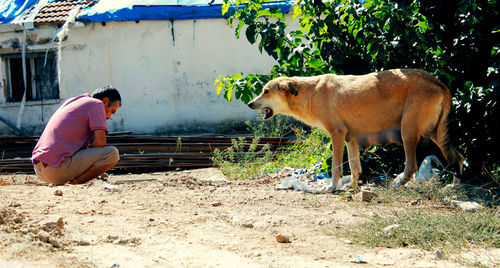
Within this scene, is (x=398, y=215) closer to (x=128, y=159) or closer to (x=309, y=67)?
(x=309, y=67)

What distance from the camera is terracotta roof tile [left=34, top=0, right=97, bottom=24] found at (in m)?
15.3

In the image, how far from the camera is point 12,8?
1612cm

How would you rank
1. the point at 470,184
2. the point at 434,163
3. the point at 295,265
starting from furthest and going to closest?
the point at 434,163, the point at 470,184, the point at 295,265

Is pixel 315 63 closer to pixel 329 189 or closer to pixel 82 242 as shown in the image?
pixel 329 189

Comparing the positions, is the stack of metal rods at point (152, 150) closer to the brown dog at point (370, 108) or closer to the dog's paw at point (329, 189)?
the brown dog at point (370, 108)

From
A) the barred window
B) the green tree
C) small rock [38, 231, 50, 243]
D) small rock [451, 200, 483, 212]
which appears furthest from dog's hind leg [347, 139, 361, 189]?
the barred window

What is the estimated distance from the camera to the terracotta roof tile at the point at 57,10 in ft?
50.2

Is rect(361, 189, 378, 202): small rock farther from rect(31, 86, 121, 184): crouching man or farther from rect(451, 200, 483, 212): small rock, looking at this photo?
rect(31, 86, 121, 184): crouching man

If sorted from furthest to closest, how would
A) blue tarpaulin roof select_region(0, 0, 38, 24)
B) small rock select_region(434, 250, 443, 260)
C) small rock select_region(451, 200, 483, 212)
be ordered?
blue tarpaulin roof select_region(0, 0, 38, 24), small rock select_region(451, 200, 483, 212), small rock select_region(434, 250, 443, 260)

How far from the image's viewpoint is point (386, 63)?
807 cm

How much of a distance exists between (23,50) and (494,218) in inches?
549

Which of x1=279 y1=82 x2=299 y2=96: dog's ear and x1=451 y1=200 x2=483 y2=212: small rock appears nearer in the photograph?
x1=451 y1=200 x2=483 y2=212: small rock

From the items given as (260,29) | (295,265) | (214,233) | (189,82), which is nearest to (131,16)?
(189,82)

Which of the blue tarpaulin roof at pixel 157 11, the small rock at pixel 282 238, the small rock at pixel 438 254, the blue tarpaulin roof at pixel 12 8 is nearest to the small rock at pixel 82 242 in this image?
the small rock at pixel 282 238
